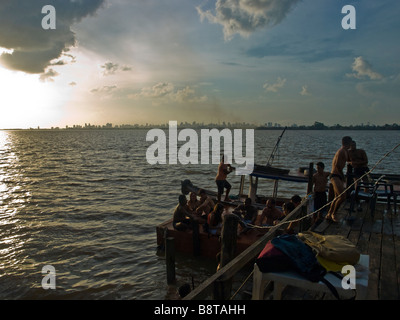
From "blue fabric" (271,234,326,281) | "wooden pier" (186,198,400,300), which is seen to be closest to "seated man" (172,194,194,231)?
"wooden pier" (186,198,400,300)

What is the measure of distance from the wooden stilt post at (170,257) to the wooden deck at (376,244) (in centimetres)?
404

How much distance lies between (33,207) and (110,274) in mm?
11168

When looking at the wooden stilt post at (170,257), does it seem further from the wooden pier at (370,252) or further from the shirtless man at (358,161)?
the shirtless man at (358,161)

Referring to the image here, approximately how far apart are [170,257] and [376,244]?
5.37 meters

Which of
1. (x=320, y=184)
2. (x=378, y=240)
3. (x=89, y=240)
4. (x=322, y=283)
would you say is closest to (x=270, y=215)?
(x=320, y=184)

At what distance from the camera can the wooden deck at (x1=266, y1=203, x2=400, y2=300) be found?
16.1 feet

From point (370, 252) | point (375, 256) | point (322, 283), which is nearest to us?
point (322, 283)

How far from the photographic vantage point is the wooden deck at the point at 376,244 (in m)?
4.91

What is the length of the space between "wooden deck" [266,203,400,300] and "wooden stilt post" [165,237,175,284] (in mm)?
4043

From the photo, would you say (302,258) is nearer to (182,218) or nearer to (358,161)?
(182,218)

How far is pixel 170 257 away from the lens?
8719mm

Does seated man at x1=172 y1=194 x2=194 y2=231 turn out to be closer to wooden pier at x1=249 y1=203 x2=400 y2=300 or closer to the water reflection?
wooden pier at x1=249 y1=203 x2=400 y2=300

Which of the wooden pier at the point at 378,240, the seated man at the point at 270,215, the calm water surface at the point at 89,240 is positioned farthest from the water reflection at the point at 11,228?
the wooden pier at the point at 378,240
